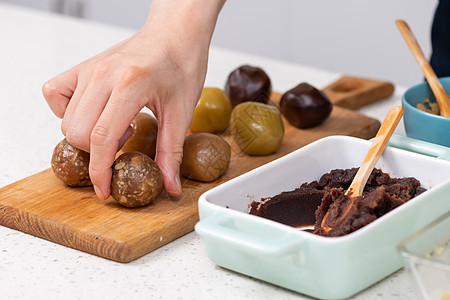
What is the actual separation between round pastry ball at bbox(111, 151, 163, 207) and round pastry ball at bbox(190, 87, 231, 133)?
12.6 inches

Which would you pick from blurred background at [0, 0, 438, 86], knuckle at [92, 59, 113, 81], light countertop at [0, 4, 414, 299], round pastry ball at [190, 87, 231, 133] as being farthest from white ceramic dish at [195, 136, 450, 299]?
blurred background at [0, 0, 438, 86]

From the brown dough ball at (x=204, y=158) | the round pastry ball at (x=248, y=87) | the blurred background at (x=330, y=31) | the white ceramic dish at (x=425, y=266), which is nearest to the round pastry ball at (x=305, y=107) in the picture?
the round pastry ball at (x=248, y=87)

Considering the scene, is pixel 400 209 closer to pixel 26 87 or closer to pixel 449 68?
pixel 449 68

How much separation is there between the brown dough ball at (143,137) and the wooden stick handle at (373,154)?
390 mm

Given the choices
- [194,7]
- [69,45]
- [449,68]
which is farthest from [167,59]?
[69,45]

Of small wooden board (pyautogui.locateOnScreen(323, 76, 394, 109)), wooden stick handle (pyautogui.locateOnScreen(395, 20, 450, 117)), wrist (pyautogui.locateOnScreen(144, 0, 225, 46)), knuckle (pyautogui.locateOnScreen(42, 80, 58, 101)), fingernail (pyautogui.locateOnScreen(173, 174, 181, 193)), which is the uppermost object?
wrist (pyautogui.locateOnScreen(144, 0, 225, 46))

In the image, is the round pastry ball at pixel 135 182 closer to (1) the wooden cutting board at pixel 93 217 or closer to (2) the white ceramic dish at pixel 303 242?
(1) the wooden cutting board at pixel 93 217

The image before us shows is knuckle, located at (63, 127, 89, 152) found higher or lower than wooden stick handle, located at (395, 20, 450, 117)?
lower

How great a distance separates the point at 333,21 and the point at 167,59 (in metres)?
2.10

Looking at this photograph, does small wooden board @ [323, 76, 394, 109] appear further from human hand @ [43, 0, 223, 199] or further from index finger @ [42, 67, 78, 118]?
index finger @ [42, 67, 78, 118]

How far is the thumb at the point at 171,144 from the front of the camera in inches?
42.3

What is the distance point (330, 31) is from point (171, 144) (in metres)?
2.12

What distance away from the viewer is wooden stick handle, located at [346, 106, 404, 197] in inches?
37.8

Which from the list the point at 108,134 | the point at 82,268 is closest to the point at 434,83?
the point at 108,134
